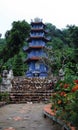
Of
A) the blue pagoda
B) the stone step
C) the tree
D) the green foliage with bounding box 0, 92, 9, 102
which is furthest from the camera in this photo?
the tree

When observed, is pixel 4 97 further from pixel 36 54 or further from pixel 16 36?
pixel 16 36

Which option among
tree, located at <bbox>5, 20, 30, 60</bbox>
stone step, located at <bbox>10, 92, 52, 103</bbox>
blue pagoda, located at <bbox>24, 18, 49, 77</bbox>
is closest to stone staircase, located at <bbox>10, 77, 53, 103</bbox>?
stone step, located at <bbox>10, 92, 52, 103</bbox>

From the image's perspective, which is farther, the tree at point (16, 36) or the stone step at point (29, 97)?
the tree at point (16, 36)

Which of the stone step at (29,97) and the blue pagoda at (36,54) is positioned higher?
the blue pagoda at (36,54)

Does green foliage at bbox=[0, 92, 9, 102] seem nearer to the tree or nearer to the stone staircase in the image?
the stone staircase

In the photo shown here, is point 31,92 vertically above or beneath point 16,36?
beneath

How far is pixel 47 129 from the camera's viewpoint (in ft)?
22.2

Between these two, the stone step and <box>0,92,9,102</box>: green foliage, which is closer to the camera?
<box>0,92,9,102</box>: green foliage

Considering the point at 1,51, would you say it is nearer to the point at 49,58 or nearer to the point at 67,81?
the point at 49,58

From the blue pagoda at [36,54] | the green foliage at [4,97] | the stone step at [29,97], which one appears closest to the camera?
the green foliage at [4,97]

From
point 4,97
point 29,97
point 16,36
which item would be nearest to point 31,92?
point 29,97

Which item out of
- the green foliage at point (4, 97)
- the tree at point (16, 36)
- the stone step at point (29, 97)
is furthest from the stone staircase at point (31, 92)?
the tree at point (16, 36)

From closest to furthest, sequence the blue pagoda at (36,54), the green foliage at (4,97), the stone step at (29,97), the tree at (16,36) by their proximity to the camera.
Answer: the green foliage at (4,97), the stone step at (29,97), the blue pagoda at (36,54), the tree at (16,36)

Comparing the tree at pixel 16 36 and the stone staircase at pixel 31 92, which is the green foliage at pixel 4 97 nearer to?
the stone staircase at pixel 31 92
